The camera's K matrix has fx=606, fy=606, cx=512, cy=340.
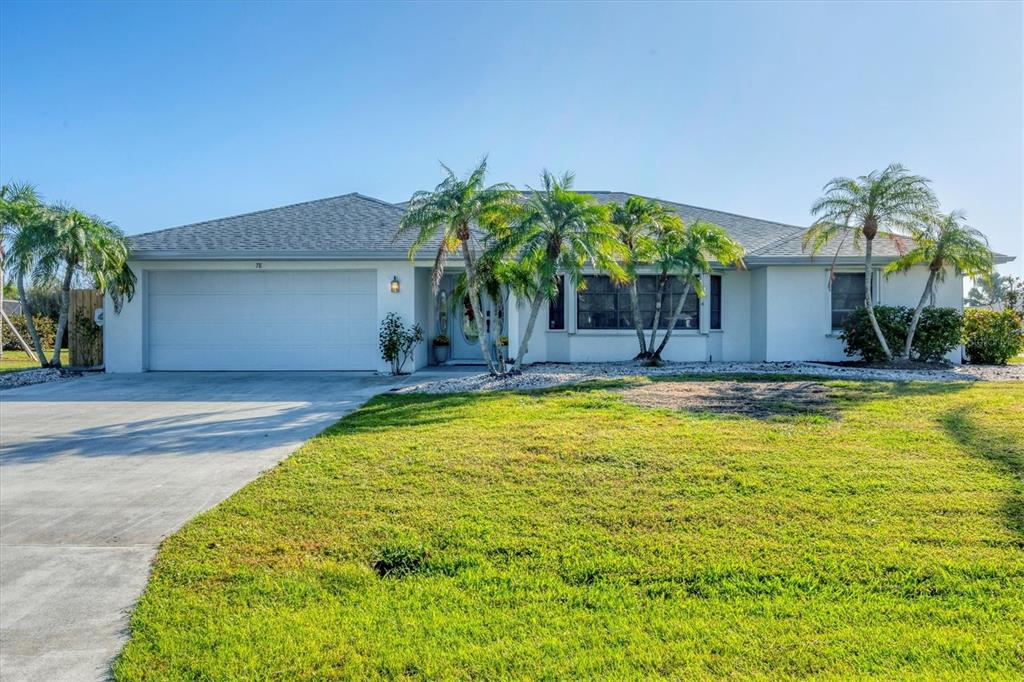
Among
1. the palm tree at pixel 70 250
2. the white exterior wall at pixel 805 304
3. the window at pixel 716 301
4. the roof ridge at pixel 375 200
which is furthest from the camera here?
the roof ridge at pixel 375 200

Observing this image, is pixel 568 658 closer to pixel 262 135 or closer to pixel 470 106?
pixel 470 106

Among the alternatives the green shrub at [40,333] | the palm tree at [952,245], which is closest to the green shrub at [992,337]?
the palm tree at [952,245]

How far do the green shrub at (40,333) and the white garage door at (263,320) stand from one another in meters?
10.9

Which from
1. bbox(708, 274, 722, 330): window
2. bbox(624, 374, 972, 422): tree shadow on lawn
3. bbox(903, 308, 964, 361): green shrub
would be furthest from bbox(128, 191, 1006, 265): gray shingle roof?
bbox(624, 374, 972, 422): tree shadow on lawn

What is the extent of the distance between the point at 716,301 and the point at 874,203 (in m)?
4.49

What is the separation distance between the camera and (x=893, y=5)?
11.0m

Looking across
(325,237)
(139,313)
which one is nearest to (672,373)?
(325,237)

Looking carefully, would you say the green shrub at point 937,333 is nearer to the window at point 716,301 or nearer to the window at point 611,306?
the window at point 716,301

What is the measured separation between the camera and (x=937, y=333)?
13.4 meters

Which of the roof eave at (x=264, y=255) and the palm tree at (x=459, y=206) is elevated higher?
the palm tree at (x=459, y=206)

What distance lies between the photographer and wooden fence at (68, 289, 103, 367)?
1502 centimetres

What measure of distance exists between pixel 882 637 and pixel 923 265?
1460 centimetres

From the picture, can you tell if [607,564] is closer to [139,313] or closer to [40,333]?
[139,313]

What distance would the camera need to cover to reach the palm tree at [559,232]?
1038cm
